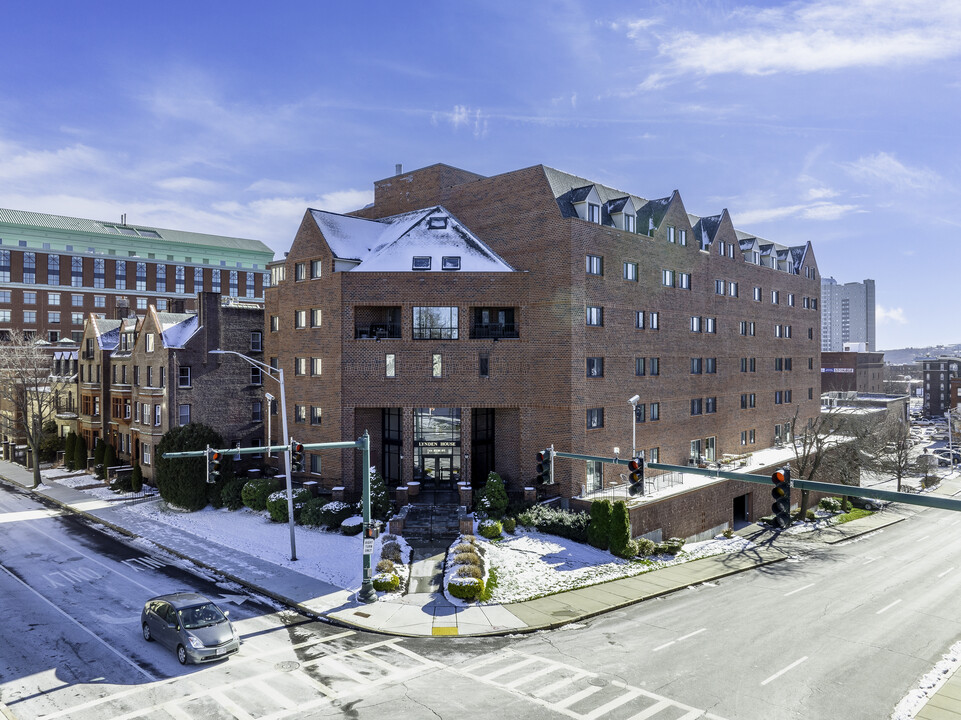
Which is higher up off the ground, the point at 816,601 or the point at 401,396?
the point at 401,396

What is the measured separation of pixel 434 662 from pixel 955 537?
43733 millimetres

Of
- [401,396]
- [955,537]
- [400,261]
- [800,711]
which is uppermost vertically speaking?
[400,261]

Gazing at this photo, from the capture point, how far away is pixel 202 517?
3969cm

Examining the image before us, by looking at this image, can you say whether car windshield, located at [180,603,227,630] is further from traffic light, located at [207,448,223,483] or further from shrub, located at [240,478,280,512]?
shrub, located at [240,478,280,512]

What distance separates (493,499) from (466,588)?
10764 millimetres

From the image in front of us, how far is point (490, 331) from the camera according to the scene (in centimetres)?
4097

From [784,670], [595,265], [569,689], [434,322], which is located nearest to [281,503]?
[434,322]

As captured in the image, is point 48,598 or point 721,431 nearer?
point 48,598

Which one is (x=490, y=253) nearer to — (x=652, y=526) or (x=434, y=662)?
(x=652, y=526)

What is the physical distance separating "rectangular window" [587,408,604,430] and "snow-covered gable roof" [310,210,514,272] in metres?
10.7

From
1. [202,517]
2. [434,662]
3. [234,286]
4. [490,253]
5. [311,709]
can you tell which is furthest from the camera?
[234,286]

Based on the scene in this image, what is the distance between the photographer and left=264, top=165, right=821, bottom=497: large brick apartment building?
3975 centimetres

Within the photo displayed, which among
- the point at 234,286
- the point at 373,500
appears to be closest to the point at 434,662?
the point at 373,500

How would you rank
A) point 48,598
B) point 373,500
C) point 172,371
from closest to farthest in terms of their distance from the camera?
point 48,598 → point 373,500 → point 172,371
